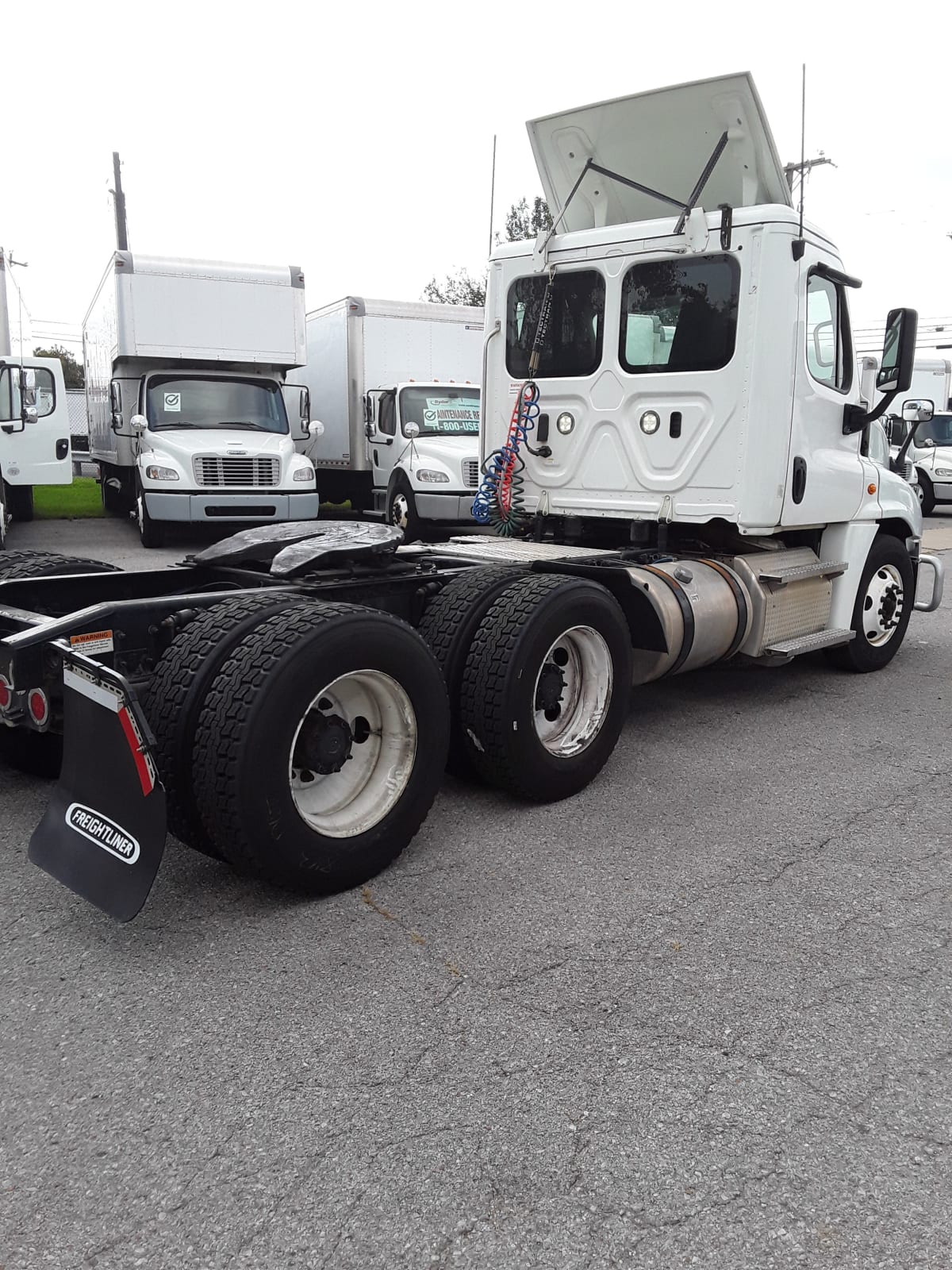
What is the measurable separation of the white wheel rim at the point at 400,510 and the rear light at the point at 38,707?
1069 centimetres

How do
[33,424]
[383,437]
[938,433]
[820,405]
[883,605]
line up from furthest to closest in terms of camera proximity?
[938,433], [383,437], [33,424], [883,605], [820,405]

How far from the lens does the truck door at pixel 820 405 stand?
18.6 feet

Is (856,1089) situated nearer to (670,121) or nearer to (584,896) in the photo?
(584,896)

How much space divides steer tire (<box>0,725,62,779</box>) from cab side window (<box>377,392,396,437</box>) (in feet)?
35.9

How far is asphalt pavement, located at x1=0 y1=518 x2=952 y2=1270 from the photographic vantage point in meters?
2.07

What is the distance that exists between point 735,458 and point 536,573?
5.08 ft

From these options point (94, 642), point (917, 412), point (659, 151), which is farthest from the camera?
point (917, 412)

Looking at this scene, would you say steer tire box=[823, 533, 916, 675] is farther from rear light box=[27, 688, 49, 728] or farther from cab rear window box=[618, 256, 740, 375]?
rear light box=[27, 688, 49, 728]

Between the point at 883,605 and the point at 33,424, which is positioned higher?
the point at 33,424

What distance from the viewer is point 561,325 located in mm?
6258

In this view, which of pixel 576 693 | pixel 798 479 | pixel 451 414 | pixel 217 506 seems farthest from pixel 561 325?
pixel 451 414

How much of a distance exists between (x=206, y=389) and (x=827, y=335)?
9.81m

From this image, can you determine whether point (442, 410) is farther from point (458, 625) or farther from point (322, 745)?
point (322, 745)

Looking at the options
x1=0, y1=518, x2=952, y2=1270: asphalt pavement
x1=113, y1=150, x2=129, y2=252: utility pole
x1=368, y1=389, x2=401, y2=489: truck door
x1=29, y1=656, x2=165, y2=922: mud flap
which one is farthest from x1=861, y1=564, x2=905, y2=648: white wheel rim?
x1=113, y1=150, x2=129, y2=252: utility pole
